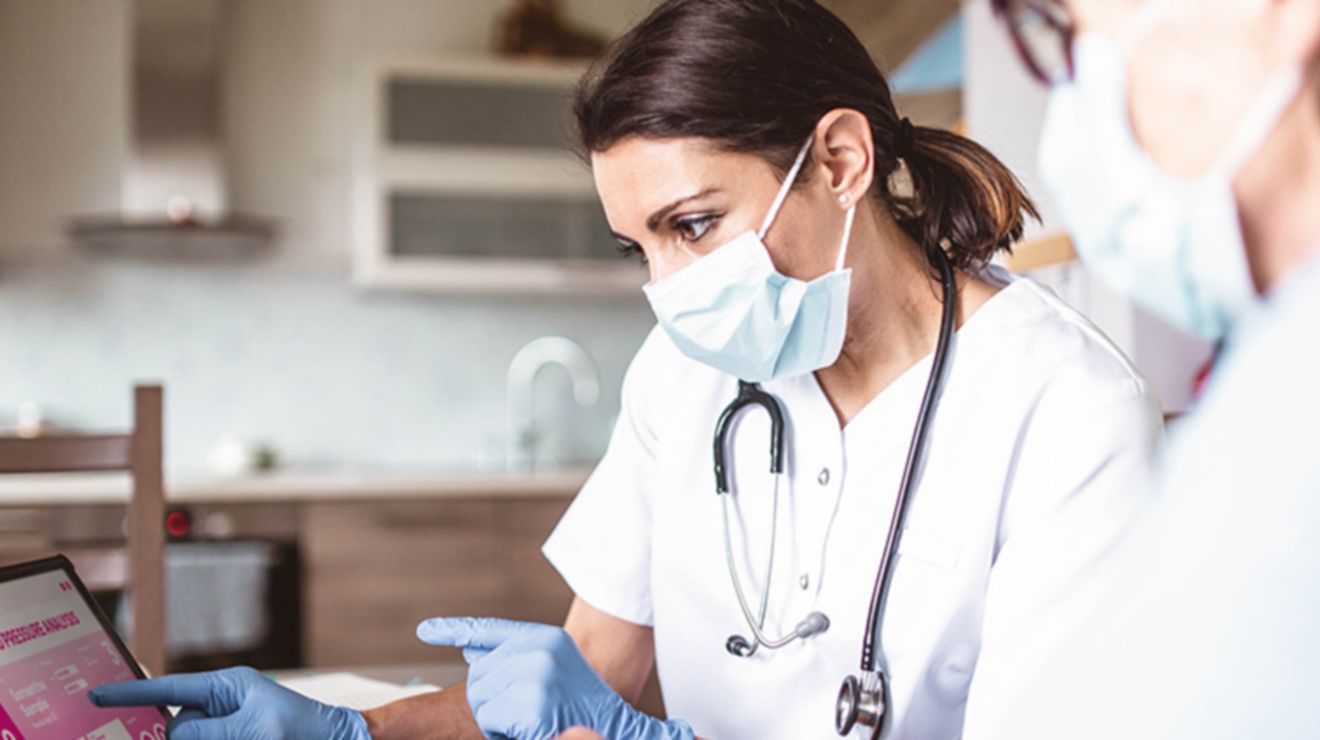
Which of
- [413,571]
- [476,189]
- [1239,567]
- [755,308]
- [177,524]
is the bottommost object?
[413,571]

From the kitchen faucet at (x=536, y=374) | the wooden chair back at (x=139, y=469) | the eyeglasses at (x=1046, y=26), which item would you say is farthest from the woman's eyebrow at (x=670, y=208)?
the kitchen faucet at (x=536, y=374)

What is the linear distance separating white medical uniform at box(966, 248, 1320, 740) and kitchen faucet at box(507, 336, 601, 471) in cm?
314

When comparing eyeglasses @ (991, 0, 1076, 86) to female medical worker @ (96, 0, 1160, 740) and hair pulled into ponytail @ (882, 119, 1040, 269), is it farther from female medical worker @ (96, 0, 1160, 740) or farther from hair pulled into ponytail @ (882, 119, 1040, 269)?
hair pulled into ponytail @ (882, 119, 1040, 269)

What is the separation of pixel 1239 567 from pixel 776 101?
0.72 meters

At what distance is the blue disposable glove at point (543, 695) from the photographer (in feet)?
2.96

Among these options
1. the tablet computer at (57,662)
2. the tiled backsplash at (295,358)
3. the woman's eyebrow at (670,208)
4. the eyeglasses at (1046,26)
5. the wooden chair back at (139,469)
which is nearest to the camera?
the eyeglasses at (1046,26)

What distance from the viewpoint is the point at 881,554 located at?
3.38 ft

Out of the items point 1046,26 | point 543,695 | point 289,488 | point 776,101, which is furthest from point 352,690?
point 289,488

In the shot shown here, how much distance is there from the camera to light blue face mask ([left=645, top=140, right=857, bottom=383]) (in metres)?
1.04

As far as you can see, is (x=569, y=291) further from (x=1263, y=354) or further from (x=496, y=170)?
(x=1263, y=354)

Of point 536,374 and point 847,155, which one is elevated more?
point 847,155

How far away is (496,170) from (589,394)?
81cm

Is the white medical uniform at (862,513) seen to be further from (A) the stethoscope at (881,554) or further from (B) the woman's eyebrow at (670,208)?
(B) the woman's eyebrow at (670,208)

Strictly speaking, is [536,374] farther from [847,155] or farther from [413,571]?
[847,155]
